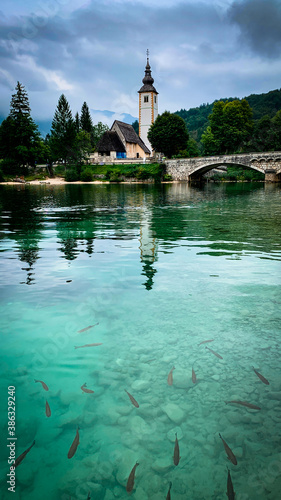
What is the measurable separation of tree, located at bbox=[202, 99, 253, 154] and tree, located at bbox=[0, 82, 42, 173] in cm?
4151

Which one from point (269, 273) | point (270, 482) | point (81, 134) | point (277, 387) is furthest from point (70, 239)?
point (81, 134)

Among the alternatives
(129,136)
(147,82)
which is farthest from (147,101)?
(129,136)

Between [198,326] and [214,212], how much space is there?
14.1 metres

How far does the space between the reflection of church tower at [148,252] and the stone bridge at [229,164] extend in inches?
2015

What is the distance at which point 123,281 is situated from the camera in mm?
6855

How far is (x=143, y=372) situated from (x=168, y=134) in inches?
3046

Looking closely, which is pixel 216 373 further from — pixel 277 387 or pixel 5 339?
pixel 5 339

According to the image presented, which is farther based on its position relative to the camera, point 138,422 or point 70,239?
point 70,239

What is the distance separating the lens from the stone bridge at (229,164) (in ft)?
189

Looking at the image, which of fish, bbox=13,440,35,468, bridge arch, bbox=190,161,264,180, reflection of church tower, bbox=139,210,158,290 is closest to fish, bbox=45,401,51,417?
fish, bbox=13,440,35,468

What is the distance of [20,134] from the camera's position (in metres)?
71.6

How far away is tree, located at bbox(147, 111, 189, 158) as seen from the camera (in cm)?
7456

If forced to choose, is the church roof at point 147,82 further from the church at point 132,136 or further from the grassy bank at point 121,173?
the grassy bank at point 121,173

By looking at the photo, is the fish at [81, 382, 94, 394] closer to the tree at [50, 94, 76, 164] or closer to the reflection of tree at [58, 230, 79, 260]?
the reflection of tree at [58, 230, 79, 260]
